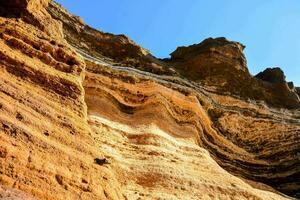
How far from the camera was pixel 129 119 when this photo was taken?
68.4 feet

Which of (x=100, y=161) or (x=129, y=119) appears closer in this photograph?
(x=100, y=161)

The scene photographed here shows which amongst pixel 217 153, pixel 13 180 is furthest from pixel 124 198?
pixel 217 153

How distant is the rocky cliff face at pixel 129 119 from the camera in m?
12.8

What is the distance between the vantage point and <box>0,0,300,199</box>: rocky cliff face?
12.8 metres

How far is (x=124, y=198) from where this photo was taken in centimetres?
1456

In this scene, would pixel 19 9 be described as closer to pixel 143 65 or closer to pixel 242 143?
pixel 143 65

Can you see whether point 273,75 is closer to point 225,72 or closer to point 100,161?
point 225,72

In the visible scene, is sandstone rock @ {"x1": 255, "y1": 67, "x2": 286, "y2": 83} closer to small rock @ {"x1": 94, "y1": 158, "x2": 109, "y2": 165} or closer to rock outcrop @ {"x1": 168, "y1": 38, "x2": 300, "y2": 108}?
rock outcrop @ {"x1": 168, "y1": 38, "x2": 300, "y2": 108}

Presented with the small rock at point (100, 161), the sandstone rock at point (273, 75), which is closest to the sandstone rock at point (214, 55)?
the sandstone rock at point (273, 75)

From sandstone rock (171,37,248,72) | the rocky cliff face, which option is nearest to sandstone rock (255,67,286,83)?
the rocky cliff face

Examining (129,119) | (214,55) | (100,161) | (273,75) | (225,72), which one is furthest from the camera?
(273,75)

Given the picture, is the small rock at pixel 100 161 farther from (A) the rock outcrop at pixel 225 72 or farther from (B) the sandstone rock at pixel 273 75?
(B) the sandstone rock at pixel 273 75

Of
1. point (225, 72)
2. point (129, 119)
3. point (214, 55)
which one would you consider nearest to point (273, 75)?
point (225, 72)

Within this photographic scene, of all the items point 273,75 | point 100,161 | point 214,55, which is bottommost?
point 100,161
